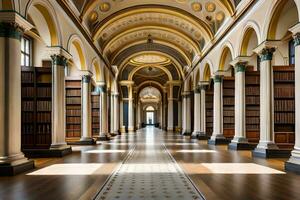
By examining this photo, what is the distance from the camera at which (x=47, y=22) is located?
10406 millimetres

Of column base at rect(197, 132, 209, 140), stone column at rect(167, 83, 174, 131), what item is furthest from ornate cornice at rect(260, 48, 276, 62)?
stone column at rect(167, 83, 174, 131)

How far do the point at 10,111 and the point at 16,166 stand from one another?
120 cm

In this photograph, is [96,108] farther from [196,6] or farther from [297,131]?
[297,131]

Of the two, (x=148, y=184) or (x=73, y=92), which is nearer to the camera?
(x=148, y=184)

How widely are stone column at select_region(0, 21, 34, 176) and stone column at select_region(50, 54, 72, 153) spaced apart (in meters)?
3.15

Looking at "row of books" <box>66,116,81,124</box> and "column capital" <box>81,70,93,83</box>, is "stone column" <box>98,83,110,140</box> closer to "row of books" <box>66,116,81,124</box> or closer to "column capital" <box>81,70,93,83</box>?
"row of books" <box>66,116,81,124</box>

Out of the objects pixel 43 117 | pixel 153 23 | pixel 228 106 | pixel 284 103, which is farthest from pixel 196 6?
pixel 43 117

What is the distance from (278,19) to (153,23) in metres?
12.5

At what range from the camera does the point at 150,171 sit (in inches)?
291

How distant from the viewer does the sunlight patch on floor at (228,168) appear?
7.38 meters

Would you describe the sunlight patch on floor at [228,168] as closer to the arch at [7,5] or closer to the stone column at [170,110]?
the arch at [7,5]

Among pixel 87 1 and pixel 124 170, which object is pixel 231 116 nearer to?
pixel 87 1

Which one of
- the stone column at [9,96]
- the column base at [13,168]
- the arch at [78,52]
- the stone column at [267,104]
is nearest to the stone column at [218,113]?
the stone column at [267,104]

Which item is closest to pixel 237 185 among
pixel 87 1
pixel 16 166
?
pixel 16 166
